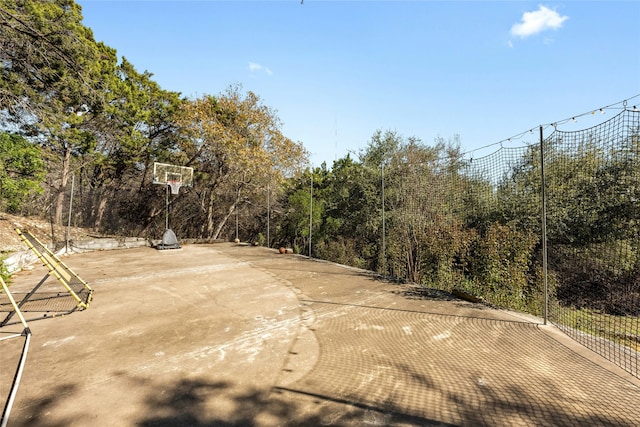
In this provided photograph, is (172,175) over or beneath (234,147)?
beneath

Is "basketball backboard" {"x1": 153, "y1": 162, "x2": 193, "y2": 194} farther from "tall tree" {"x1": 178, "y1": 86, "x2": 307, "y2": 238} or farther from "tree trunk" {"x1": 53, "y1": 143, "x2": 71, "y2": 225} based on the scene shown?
"tree trunk" {"x1": 53, "y1": 143, "x2": 71, "y2": 225}

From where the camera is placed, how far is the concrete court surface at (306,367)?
199 centimetres

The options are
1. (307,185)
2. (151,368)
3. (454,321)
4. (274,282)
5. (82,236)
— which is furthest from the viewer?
(307,185)

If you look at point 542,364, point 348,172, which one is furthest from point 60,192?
point 542,364

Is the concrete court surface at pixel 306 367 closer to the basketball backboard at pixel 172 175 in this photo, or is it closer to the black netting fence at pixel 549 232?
the black netting fence at pixel 549 232

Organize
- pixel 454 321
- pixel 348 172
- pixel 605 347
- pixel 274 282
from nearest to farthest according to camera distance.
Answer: pixel 605 347 < pixel 454 321 < pixel 274 282 < pixel 348 172

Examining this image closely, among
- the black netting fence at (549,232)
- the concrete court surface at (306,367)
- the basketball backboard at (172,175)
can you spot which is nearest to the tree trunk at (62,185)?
the basketball backboard at (172,175)

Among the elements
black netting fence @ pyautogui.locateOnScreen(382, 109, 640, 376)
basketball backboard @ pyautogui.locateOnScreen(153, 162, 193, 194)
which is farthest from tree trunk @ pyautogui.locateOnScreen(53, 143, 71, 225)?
black netting fence @ pyautogui.locateOnScreen(382, 109, 640, 376)

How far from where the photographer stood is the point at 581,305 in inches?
266

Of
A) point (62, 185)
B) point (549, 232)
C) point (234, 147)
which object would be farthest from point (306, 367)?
point (62, 185)

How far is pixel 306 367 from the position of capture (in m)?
2.61

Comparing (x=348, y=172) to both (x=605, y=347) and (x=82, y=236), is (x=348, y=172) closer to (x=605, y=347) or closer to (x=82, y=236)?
(x=82, y=236)

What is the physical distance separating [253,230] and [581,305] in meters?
15.9

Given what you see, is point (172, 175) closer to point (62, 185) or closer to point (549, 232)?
point (62, 185)
